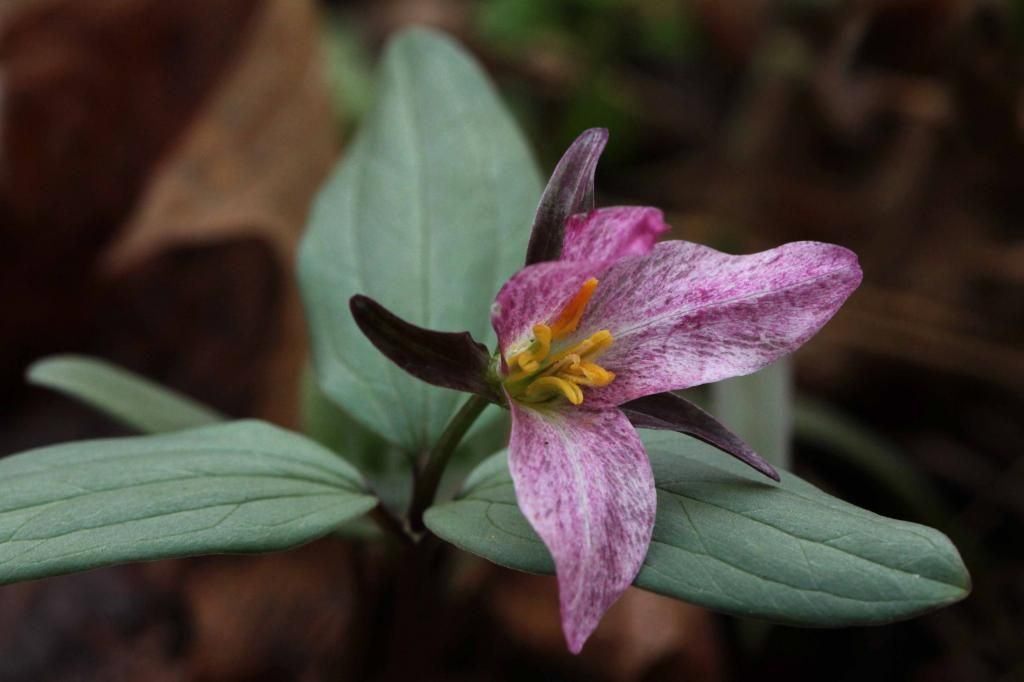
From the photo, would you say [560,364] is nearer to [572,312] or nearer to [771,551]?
[572,312]

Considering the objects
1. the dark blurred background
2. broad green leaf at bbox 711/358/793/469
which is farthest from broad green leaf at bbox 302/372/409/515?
broad green leaf at bbox 711/358/793/469

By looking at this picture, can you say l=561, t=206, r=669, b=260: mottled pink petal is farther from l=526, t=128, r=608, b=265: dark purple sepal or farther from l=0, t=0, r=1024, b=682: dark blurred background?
l=0, t=0, r=1024, b=682: dark blurred background

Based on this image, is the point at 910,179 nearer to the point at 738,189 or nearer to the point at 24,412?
the point at 738,189

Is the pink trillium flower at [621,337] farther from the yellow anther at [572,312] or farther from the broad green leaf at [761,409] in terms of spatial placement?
the broad green leaf at [761,409]

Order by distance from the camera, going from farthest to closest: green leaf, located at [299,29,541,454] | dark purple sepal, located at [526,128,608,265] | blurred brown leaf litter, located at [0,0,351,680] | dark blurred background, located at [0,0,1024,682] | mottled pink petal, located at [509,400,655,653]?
blurred brown leaf litter, located at [0,0,351,680]
dark blurred background, located at [0,0,1024,682]
green leaf, located at [299,29,541,454]
dark purple sepal, located at [526,128,608,265]
mottled pink petal, located at [509,400,655,653]

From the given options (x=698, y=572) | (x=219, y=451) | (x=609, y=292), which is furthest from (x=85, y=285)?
(x=698, y=572)

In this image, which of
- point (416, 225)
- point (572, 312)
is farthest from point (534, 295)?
point (416, 225)

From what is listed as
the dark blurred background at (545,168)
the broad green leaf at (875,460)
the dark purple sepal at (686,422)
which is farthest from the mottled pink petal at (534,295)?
the broad green leaf at (875,460)
